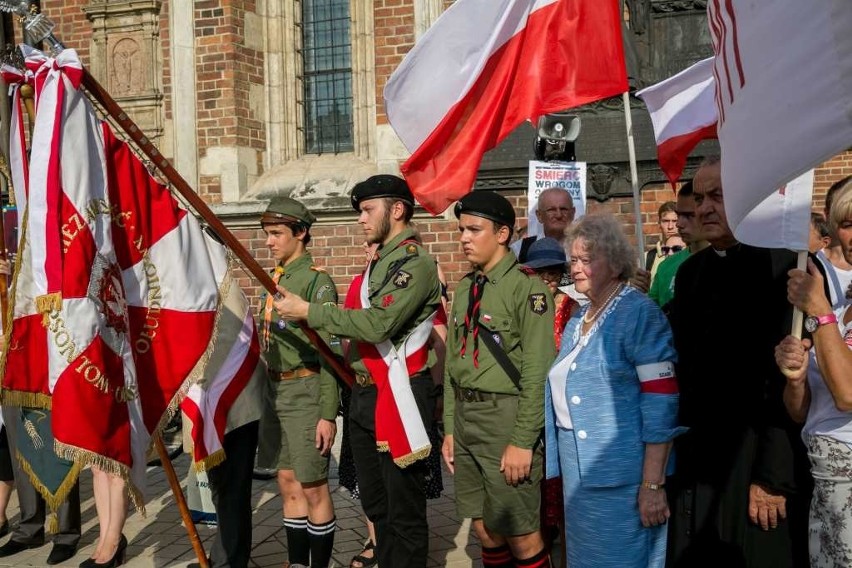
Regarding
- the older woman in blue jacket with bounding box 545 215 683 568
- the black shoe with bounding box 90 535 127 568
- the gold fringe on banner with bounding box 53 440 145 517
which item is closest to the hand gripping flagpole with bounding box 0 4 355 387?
the gold fringe on banner with bounding box 53 440 145 517

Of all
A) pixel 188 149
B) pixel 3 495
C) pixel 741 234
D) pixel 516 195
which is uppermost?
pixel 188 149

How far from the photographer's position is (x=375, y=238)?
13.7ft

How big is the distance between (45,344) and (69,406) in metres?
0.42

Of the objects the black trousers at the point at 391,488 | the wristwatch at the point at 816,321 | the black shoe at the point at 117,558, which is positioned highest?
the wristwatch at the point at 816,321

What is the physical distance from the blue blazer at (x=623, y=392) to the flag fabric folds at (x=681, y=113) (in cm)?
185

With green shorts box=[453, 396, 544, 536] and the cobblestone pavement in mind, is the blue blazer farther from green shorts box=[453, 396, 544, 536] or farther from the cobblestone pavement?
the cobblestone pavement

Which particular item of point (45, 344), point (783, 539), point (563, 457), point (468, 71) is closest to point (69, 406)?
point (45, 344)

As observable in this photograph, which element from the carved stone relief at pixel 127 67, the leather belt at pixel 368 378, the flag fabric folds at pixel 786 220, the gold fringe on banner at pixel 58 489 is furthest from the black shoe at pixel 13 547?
the carved stone relief at pixel 127 67

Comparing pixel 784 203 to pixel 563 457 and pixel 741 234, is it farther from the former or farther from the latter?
pixel 563 457

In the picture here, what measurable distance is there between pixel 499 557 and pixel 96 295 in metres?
2.00

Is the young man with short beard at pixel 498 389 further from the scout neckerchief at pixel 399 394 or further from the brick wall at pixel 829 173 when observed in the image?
the brick wall at pixel 829 173

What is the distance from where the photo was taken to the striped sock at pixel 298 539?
471 cm

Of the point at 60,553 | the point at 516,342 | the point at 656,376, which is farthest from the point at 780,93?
the point at 60,553

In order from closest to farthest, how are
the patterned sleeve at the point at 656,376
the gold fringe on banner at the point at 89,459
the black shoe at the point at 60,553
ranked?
the patterned sleeve at the point at 656,376 < the gold fringe on banner at the point at 89,459 < the black shoe at the point at 60,553
